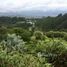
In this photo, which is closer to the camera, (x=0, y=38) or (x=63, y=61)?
(x=63, y=61)

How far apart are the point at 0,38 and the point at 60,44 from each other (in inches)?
232

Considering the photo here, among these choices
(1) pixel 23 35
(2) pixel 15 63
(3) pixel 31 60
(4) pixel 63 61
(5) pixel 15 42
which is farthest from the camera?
(1) pixel 23 35

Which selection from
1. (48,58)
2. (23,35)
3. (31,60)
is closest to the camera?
(31,60)

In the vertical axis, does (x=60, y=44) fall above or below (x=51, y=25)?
above

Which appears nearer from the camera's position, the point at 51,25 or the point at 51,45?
the point at 51,45

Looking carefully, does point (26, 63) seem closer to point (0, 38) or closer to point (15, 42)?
point (15, 42)

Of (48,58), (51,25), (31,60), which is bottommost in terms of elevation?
(51,25)

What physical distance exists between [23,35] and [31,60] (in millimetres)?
15709

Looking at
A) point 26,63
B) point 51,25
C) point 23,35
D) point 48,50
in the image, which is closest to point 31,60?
point 26,63

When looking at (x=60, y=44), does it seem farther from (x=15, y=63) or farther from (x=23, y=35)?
(x=15, y=63)

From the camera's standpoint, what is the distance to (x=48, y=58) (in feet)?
55.6

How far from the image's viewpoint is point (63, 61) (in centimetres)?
1242

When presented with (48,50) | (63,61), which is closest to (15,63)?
(63,61)

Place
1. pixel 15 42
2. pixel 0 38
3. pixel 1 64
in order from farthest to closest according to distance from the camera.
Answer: pixel 0 38, pixel 15 42, pixel 1 64
